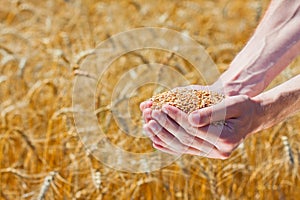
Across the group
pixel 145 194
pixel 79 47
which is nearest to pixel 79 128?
pixel 145 194

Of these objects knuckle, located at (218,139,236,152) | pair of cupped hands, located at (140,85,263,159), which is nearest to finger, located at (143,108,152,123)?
pair of cupped hands, located at (140,85,263,159)

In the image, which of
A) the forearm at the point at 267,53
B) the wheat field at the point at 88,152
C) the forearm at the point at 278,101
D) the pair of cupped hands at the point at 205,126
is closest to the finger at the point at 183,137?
the pair of cupped hands at the point at 205,126

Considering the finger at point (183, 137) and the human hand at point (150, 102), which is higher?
the human hand at point (150, 102)

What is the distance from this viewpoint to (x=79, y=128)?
2.09 meters

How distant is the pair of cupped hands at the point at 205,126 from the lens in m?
1.67

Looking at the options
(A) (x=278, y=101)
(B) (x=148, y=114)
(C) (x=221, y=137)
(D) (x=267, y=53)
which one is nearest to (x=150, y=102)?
(B) (x=148, y=114)

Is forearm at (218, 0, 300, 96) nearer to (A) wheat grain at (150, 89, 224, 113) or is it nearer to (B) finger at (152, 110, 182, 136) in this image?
(A) wheat grain at (150, 89, 224, 113)

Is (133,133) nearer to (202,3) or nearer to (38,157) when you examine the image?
(38,157)

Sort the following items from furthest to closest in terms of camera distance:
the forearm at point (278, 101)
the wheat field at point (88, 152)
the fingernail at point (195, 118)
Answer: the wheat field at point (88, 152), the forearm at point (278, 101), the fingernail at point (195, 118)

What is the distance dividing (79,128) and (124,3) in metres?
2.02

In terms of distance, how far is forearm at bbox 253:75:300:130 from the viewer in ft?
5.97

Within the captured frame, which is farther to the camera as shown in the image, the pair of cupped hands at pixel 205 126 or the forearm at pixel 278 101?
the forearm at pixel 278 101

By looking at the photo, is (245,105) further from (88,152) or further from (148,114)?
(88,152)

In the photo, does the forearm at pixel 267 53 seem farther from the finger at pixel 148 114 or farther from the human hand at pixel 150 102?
the finger at pixel 148 114
